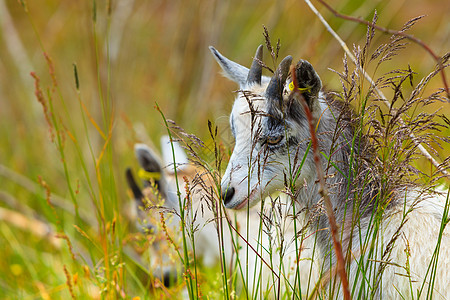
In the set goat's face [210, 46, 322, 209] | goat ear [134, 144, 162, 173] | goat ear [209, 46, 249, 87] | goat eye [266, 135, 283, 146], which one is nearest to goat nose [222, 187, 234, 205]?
goat's face [210, 46, 322, 209]

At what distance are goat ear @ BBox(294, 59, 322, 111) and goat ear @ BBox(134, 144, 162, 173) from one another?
6.36 feet

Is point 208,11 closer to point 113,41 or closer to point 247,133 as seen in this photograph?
point 113,41

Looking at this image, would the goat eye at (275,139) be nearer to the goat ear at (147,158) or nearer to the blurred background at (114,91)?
the blurred background at (114,91)

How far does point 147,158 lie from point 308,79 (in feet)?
6.99

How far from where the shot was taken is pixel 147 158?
12.9ft

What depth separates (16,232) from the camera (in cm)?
462

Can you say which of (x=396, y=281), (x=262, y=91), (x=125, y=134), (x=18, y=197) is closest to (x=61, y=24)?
(x=125, y=134)

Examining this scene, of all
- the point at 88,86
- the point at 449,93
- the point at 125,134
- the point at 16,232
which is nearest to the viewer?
the point at 449,93

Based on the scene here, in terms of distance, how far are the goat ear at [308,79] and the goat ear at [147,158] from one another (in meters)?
1.94

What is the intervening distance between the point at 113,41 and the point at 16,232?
1.85 m

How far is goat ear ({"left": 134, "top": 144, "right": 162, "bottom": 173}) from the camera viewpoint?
386cm

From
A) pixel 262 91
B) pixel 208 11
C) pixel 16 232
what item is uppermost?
pixel 208 11

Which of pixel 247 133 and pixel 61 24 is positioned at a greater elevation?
pixel 61 24

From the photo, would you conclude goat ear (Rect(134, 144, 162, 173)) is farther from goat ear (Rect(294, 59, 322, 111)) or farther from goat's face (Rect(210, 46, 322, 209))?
goat ear (Rect(294, 59, 322, 111))
